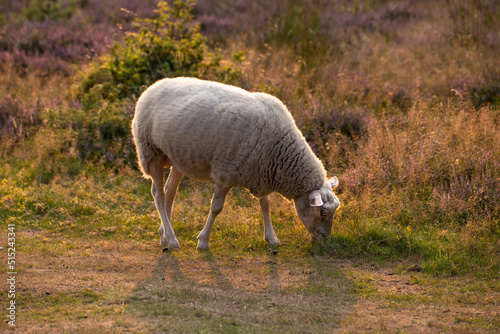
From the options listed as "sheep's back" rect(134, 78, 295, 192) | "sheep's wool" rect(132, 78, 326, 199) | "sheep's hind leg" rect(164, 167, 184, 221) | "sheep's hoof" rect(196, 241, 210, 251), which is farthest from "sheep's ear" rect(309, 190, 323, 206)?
"sheep's hind leg" rect(164, 167, 184, 221)

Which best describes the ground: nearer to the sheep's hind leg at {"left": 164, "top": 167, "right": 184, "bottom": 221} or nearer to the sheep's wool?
the sheep's hind leg at {"left": 164, "top": 167, "right": 184, "bottom": 221}

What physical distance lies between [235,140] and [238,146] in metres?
0.07

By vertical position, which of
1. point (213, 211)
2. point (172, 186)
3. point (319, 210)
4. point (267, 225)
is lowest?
point (267, 225)

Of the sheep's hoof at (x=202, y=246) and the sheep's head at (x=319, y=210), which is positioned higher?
the sheep's head at (x=319, y=210)

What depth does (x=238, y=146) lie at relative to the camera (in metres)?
5.31

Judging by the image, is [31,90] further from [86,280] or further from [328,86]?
[86,280]

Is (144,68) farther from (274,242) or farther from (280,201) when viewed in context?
(274,242)

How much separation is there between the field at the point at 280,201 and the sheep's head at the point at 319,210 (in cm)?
20

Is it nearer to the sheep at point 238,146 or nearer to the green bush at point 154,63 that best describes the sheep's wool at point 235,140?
the sheep at point 238,146

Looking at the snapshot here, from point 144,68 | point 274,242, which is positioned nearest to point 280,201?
point 274,242

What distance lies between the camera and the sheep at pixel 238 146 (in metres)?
5.33

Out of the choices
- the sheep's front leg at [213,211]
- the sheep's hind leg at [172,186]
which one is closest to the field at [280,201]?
the sheep's front leg at [213,211]

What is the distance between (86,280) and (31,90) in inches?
267

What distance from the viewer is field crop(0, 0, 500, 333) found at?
4383mm
